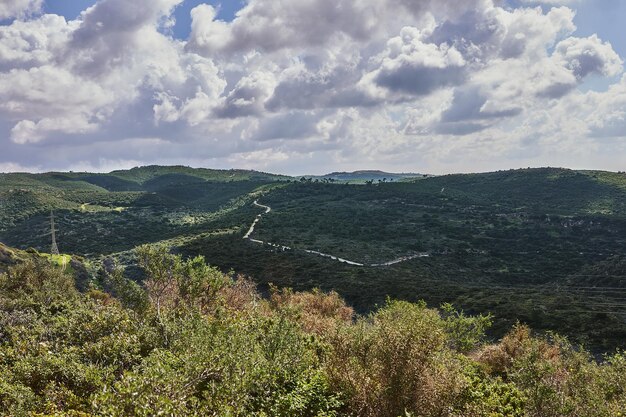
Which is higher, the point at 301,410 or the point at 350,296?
the point at 301,410

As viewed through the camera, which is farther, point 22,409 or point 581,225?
point 581,225

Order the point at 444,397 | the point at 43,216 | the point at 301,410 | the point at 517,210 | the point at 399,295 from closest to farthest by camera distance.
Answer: the point at 444,397 < the point at 301,410 < the point at 399,295 < the point at 43,216 < the point at 517,210

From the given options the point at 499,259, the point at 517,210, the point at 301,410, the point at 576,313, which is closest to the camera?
the point at 301,410

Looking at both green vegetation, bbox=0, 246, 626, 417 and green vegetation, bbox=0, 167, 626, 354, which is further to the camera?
green vegetation, bbox=0, 167, 626, 354

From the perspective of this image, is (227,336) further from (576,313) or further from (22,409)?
(576,313)

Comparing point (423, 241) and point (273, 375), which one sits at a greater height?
point (273, 375)

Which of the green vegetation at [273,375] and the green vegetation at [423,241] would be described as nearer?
the green vegetation at [273,375]

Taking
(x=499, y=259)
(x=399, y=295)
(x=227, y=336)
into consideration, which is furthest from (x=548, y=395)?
(x=499, y=259)

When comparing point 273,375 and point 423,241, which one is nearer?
point 273,375

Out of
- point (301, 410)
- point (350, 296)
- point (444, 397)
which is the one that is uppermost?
point (444, 397)

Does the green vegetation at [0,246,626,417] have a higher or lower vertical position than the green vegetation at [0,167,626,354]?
higher

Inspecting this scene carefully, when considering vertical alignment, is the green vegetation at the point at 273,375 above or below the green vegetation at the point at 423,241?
above
